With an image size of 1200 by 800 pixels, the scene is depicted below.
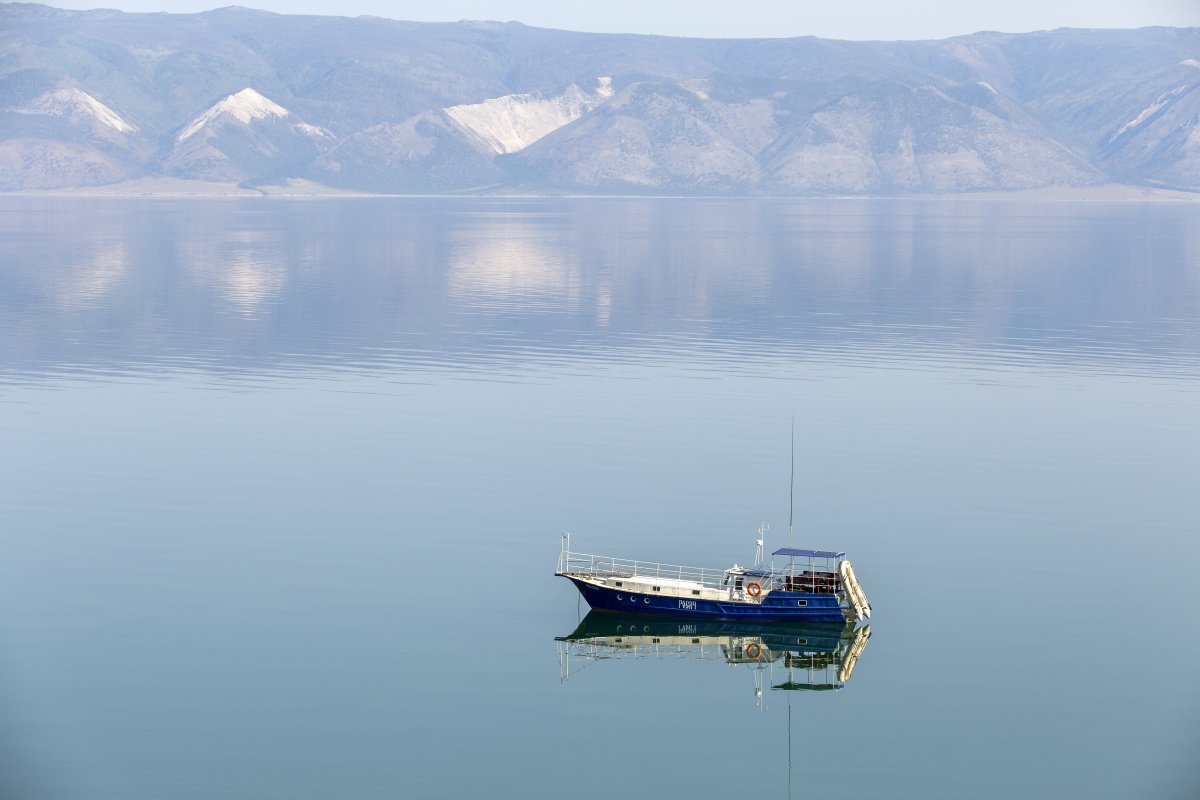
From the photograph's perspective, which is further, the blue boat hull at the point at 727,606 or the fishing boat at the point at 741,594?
the fishing boat at the point at 741,594

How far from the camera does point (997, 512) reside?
106688mm

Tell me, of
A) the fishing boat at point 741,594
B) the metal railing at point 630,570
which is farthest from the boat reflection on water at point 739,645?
the metal railing at point 630,570

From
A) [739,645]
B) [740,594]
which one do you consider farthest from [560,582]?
[739,645]

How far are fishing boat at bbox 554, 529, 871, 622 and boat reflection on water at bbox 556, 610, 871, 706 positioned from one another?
544 millimetres

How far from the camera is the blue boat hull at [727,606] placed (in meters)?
85.7

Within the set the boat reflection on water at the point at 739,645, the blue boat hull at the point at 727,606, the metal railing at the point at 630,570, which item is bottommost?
the boat reflection on water at the point at 739,645

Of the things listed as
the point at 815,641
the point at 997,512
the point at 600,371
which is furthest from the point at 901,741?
the point at 600,371

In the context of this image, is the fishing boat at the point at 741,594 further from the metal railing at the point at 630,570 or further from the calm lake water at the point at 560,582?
the calm lake water at the point at 560,582

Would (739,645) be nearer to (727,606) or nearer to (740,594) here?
(727,606)

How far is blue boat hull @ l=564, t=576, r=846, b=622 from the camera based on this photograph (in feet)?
281

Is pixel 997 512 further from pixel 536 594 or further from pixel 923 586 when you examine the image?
pixel 536 594

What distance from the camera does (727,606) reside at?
86.1 m

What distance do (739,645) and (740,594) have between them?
3.34m

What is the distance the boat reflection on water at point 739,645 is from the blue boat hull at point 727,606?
40 centimetres
